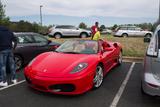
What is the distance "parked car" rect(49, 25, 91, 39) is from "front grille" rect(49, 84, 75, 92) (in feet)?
58.9

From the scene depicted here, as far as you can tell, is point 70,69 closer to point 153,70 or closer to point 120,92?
point 120,92

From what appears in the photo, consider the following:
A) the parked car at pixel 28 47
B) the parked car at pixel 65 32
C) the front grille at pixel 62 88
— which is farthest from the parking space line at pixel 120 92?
the parked car at pixel 65 32

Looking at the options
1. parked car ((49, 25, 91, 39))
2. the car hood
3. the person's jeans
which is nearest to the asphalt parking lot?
the person's jeans

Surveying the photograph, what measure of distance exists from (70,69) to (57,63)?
1.60 feet

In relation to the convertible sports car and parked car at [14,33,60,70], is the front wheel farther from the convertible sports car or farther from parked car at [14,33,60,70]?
parked car at [14,33,60,70]

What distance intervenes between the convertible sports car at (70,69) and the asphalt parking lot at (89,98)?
0.57 feet

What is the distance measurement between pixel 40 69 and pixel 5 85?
4.15 feet

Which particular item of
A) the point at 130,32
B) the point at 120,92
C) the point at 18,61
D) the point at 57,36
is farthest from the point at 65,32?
the point at 120,92

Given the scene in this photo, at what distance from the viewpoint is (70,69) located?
19.9 ft

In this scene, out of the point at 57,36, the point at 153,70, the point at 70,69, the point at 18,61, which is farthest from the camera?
the point at 57,36

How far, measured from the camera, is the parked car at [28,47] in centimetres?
916

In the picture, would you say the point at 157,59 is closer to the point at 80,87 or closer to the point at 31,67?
the point at 80,87

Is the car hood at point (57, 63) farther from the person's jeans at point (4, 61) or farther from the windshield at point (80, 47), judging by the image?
the person's jeans at point (4, 61)

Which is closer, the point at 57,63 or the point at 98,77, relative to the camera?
the point at 57,63
